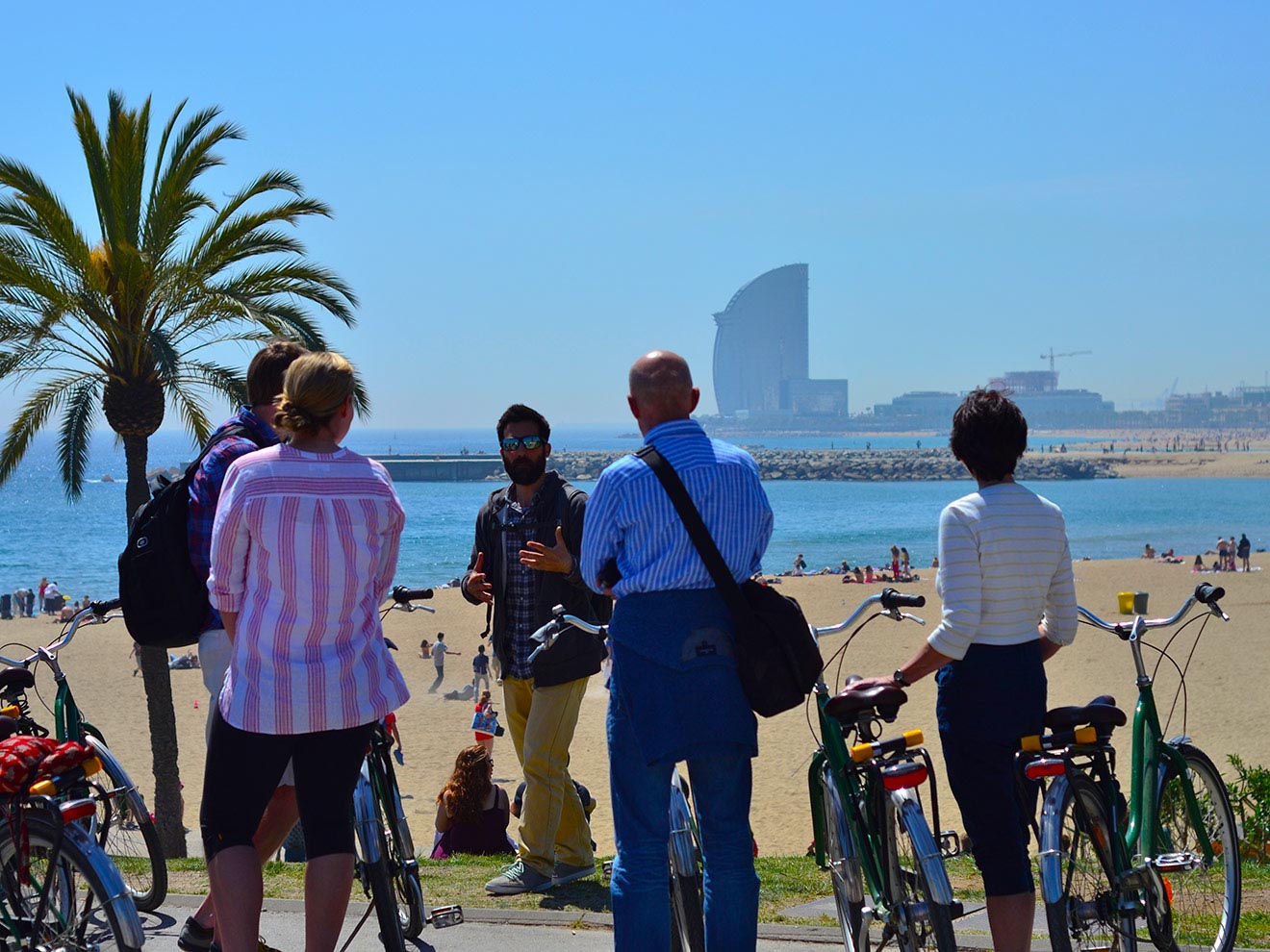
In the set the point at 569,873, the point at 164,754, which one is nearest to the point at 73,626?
the point at 569,873

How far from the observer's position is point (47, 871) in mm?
3510

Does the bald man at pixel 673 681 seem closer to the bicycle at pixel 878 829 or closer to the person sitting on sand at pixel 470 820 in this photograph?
the bicycle at pixel 878 829

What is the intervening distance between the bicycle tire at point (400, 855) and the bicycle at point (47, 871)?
874 mm

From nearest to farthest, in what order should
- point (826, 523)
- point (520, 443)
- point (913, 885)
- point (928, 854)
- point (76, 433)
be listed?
point (928, 854), point (913, 885), point (520, 443), point (76, 433), point (826, 523)

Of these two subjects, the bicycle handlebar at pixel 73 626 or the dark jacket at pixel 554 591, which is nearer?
the bicycle handlebar at pixel 73 626

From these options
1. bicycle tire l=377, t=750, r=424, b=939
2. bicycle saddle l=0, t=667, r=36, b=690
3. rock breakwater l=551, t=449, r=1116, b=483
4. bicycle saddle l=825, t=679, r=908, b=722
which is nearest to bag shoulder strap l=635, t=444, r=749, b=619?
bicycle saddle l=825, t=679, r=908, b=722

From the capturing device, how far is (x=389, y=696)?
343 cm

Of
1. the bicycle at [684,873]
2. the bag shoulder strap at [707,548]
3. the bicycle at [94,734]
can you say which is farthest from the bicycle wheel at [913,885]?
the bicycle at [94,734]

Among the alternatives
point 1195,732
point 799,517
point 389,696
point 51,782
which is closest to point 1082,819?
point 389,696

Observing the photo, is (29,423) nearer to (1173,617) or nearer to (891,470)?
(1173,617)

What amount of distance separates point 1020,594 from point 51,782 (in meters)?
2.68

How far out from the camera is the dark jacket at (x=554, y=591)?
5.34 metres

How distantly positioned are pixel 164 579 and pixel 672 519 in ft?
5.35

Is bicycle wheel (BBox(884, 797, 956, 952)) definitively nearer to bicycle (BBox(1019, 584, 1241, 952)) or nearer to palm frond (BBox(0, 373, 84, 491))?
bicycle (BBox(1019, 584, 1241, 952))
